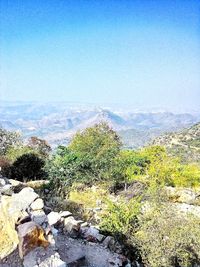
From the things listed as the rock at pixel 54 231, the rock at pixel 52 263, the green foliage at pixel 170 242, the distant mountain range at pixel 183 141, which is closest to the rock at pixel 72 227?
the rock at pixel 54 231

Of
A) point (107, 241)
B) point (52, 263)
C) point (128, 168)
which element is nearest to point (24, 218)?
point (52, 263)

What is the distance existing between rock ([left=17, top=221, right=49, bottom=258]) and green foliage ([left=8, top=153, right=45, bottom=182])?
9767 millimetres

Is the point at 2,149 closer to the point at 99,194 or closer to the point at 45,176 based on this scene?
the point at 45,176

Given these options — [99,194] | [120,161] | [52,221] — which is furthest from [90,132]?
[52,221]

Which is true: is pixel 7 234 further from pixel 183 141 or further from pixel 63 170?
pixel 183 141

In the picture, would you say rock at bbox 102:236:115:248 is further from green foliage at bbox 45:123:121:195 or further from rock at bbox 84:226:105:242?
A: green foliage at bbox 45:123:121:195

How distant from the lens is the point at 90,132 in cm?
2856

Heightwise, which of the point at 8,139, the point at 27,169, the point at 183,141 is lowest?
the point at 183,141

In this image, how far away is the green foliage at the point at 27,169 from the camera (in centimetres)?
1670

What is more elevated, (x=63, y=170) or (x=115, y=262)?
(x=115, y=262)

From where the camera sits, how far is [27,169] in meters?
17.0

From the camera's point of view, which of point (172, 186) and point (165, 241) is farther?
point (172, 186)

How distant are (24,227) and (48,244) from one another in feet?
1.80

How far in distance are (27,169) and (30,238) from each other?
35.2 ft
